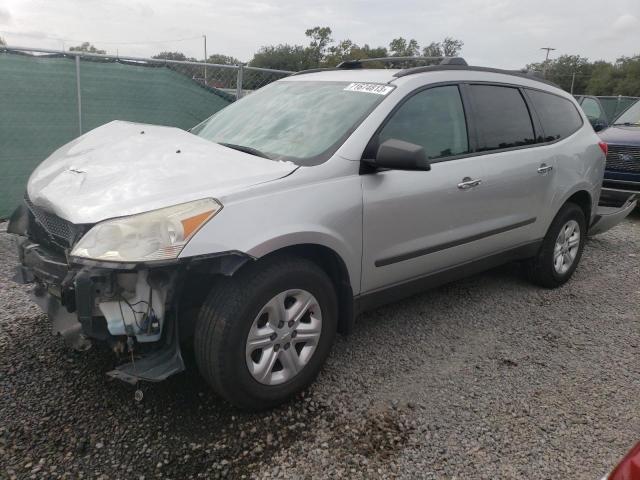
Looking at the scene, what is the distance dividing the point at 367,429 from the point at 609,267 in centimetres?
391

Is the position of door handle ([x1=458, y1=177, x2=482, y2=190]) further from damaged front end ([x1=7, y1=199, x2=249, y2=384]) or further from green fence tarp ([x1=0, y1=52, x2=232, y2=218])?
green fence tarp ([x1=0, y1=52, x2=232, y2=218])

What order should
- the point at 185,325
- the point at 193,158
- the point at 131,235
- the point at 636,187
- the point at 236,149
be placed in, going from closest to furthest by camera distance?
the point at 131,235 → the point at 185,325 → the point at 193,158 → the point at 236,149 → the point at 636,187

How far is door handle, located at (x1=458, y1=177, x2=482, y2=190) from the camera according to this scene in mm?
3346

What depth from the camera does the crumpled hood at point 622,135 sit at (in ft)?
24.5

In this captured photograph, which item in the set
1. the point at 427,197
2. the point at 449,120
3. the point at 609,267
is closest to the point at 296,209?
the point at 427,197

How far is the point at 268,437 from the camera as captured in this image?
2.47m

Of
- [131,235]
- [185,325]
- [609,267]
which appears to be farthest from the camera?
[609,267]

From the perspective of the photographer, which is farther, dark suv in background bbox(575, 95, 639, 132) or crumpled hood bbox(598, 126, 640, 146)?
dark suv in background bbox(575, 95, 639, 132)

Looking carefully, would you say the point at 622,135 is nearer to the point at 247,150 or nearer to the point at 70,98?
the point at 247,150

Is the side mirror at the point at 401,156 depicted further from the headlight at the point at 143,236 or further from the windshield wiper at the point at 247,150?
the headlight at the point at 143,236

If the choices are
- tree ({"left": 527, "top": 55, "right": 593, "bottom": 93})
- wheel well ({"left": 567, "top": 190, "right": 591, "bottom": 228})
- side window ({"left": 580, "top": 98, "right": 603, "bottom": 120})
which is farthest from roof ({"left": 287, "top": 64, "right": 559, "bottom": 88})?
tree ({"left": 527, "top": 55, "right": 593, "bottom": 93})

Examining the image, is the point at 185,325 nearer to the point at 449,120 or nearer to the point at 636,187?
the point at 449,120

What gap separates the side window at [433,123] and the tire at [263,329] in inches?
39.0

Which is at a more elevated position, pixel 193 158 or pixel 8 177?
pixel 193 158
